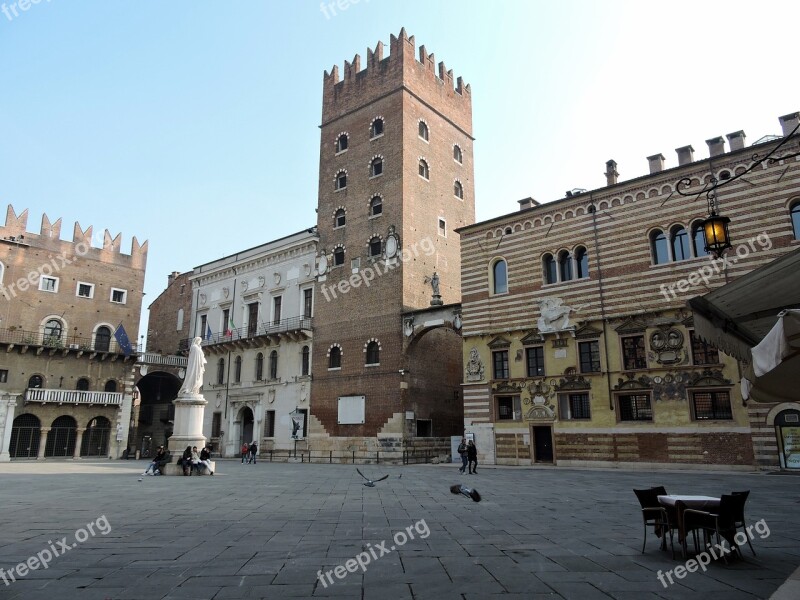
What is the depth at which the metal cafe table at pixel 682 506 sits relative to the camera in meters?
6.93

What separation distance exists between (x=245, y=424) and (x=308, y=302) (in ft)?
32.7

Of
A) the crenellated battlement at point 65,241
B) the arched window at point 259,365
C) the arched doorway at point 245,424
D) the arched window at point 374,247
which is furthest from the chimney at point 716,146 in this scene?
the crenellated battlement at point 65,241

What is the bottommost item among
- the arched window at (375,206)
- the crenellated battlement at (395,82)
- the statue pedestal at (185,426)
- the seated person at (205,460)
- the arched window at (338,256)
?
the seated person at (205,460)

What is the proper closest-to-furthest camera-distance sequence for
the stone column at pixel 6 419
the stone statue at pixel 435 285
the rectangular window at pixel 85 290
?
the stone statue at pixel 435 285 < the stone column at pixel 6 419 < the rectangular window at pixel 85 290

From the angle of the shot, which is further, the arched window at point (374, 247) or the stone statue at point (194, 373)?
the arched window at point (374, 247)

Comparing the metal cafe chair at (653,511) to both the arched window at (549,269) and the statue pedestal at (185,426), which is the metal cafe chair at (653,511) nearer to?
the statue pedestal at (185,426)

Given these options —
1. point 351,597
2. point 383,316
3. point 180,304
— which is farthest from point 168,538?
point 180,304

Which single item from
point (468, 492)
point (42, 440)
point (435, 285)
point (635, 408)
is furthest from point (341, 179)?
point (468, 492)

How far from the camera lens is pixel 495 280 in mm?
27812

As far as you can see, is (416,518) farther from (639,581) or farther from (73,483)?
(73,483)

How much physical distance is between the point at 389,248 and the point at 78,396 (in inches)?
911

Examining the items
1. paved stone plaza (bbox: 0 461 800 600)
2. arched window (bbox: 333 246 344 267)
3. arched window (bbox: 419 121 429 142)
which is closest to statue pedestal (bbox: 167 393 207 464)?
paved stone plaza (bbox: 0 461 800 600)

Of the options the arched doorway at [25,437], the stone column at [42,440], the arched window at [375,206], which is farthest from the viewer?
the stone column at [42,440]

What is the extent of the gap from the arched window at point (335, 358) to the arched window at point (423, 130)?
14.4m
